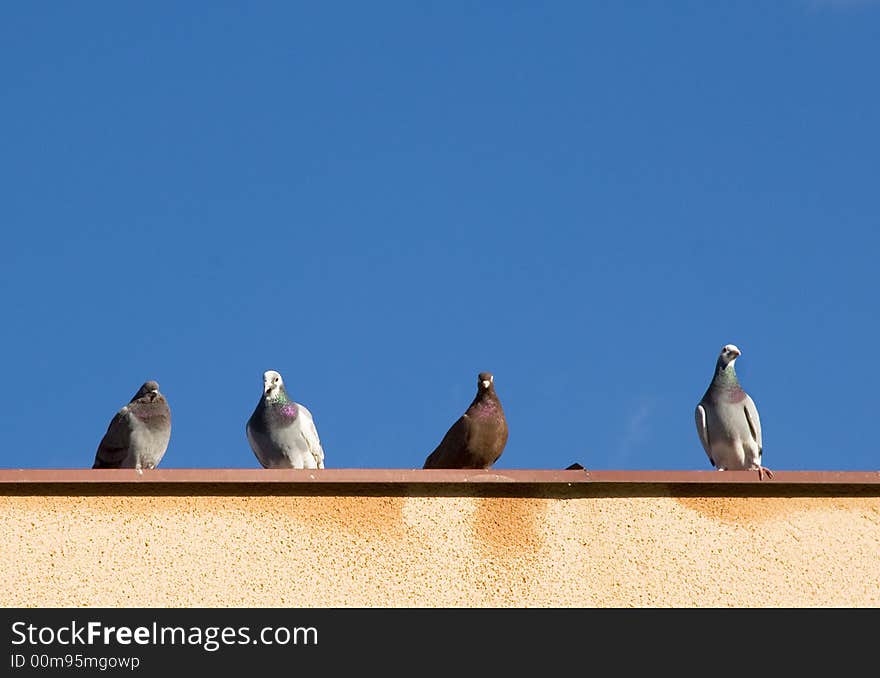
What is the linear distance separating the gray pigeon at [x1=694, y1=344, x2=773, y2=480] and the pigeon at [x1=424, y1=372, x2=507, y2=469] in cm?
131

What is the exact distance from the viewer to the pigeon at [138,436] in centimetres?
1087

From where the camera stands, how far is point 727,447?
10.7 m

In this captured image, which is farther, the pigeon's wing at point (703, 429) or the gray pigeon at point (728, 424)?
the pigeon's wing at point (703, 429)

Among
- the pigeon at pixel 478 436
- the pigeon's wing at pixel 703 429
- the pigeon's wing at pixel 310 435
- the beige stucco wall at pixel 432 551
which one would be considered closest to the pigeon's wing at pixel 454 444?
the pigeon at pixel 478 436

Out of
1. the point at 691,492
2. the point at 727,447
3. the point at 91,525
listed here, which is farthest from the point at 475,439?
the point at 91,525

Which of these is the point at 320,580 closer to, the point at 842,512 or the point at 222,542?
the point at 222,542

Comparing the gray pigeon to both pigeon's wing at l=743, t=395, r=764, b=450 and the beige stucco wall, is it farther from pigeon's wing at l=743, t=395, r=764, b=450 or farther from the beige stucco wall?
the beige stucco wall

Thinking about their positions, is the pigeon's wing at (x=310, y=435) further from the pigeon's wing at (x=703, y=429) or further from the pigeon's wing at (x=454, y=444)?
A: the pigeon's wing at (x=703, y=429)

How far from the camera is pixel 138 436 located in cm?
1086

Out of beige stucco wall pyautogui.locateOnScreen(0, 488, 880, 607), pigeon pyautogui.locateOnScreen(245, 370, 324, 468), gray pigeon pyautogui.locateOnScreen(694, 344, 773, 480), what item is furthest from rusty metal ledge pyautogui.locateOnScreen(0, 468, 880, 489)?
pigeon pyautogui.locateOnScreen(245, 370, 324, 468)

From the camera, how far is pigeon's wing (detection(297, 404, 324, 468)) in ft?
35.7
